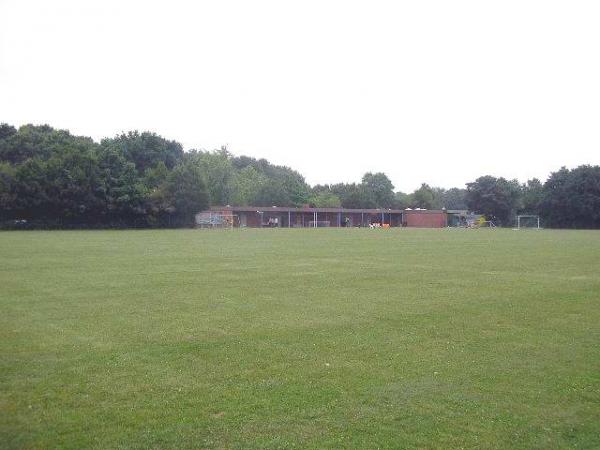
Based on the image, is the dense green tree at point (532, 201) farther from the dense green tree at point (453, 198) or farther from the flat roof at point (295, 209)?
the dense green tree at point (453, 198)

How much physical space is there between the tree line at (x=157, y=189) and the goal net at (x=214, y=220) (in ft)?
15.9

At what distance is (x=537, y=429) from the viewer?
6.27 metres

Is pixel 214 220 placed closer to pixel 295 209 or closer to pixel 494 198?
pixel 295 209

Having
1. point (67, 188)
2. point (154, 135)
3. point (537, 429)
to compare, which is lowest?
point (537, 429)

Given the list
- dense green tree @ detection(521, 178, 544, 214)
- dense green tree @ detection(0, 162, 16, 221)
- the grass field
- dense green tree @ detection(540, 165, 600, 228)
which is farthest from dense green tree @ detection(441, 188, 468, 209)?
the grass field

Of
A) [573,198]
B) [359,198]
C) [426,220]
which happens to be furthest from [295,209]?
[573,198]

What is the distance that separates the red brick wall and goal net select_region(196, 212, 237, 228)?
38.4 meters

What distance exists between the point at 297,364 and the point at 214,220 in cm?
8290

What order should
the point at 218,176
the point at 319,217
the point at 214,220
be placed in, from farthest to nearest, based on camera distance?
1. the point at 218,176
2. the point at 319,217
3. the point at 214,220

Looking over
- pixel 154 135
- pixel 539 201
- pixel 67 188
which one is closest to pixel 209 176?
pixel 154 135

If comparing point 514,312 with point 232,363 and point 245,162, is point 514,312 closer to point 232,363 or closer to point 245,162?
point 232,363

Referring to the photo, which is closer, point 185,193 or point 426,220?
point 185,193

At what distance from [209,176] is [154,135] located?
17304 millimetres

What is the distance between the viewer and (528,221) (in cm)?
10388
